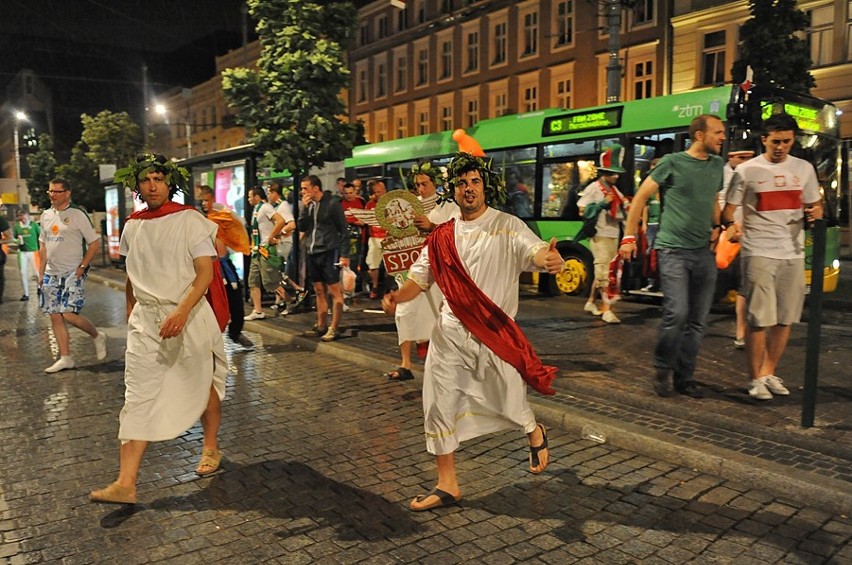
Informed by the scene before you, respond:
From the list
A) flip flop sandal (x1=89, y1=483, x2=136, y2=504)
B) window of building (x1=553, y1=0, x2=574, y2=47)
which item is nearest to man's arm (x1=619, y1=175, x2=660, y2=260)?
Result: flip flop sandal (x1=89, y1=483, x2=136, y2=504)

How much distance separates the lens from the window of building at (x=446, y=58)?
3747 centimetres

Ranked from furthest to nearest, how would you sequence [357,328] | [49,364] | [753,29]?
[753,29] → [357,328] → [49,364]

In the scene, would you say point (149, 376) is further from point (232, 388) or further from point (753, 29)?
point (753, 29)

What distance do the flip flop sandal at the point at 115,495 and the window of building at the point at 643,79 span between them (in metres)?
27.0

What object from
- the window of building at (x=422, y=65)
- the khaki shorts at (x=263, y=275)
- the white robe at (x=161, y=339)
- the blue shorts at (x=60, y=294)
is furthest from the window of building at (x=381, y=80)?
the white robe at (x=161, y=339)

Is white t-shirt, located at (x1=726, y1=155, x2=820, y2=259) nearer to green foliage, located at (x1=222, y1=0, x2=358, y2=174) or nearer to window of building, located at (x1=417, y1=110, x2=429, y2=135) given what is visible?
green foliage, located at (x1=222, y1=0, x2=358, y2=174)

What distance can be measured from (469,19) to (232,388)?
1305 inches

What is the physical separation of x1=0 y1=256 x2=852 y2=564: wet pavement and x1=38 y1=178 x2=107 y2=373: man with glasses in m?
0.83

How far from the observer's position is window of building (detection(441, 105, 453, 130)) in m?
37.9

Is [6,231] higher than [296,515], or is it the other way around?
[6,231]

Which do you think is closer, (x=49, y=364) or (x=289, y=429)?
(x=289, y=429)

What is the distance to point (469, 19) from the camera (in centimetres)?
3616

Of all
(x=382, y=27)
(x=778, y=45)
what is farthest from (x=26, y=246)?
(x=382, y=27)

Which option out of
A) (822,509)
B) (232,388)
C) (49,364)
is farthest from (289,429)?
(49,364)
